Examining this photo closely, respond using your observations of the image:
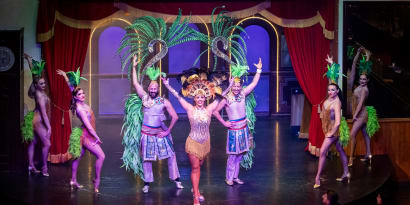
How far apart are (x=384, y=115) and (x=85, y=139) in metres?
4.87

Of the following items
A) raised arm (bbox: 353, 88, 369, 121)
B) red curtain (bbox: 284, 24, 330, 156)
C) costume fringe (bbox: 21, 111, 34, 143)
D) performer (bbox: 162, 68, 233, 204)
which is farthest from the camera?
red curtain (bbox: 284, 24, 330, 156)

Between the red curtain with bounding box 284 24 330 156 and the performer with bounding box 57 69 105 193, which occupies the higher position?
the red curtain with bounding box 284 24 330 156

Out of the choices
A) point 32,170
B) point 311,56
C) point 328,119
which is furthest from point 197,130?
point 311,56

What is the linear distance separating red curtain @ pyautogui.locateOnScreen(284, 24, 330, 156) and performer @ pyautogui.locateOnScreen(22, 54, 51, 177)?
3957 mm

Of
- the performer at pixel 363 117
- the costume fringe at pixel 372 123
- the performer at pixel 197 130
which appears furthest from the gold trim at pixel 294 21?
the performer at pixel 197 130

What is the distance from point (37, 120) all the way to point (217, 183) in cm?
281

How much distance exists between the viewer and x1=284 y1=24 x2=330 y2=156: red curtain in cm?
887

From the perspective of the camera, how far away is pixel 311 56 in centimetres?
891

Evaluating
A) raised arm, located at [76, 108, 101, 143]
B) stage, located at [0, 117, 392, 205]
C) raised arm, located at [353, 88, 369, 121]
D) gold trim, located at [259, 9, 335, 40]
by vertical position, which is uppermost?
gold trim, located at [259, 9, 335, 40]

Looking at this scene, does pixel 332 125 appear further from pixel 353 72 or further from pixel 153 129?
pixel 153 129

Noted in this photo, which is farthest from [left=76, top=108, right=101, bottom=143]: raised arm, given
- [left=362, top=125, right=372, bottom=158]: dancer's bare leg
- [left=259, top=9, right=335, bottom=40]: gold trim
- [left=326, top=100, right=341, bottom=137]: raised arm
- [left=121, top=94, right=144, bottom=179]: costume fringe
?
[left=362, top=125, right=372, bottom=158]: dancer's bare leg

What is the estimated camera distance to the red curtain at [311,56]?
349 inches

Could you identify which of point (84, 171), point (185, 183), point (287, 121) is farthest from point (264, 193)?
point (287, 121)

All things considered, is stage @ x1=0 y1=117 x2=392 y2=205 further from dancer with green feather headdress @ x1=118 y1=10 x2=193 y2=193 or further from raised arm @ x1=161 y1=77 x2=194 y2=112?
raised arm @ x1=161 y1=77 x2=194 y2=112
